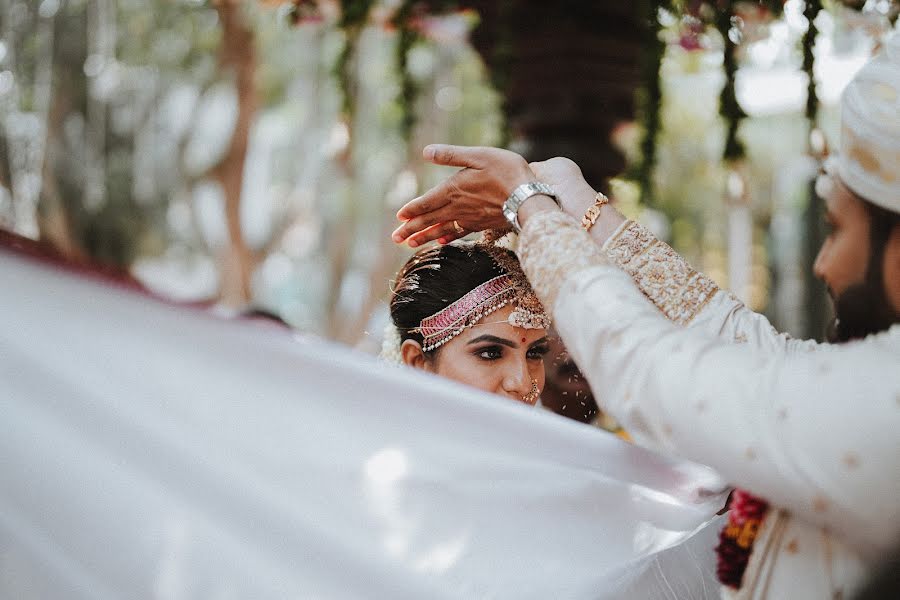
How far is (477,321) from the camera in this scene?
229 cm

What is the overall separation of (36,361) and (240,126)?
25.0 feet


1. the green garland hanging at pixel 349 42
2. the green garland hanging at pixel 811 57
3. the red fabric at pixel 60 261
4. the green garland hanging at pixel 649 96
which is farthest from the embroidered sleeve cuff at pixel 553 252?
the green garland hanging at pixel 349 42

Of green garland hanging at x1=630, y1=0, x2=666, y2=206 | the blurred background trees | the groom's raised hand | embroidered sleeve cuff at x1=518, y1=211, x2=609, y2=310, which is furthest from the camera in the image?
the blurred background trees

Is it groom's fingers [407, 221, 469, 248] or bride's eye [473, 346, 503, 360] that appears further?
bride's eye [473, 346, 503, 360]

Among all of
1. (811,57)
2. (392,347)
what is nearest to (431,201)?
(392,347)

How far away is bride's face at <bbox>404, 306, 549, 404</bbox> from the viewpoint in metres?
2.26

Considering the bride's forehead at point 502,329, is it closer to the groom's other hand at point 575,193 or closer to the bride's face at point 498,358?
the bride's face at point 498,358

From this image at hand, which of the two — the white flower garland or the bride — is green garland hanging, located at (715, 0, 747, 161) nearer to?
the bride

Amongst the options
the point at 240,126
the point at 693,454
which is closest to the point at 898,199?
the point at 693,454

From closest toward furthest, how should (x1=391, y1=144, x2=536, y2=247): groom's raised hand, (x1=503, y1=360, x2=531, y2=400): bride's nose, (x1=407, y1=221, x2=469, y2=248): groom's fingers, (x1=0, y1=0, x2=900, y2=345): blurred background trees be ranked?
(x1=391, y1=144, x2=536, y2=247): groom's raised hand < (x1=407, y1=221, x2=469, y2=248): groom's fingers < (x1=503, y1=360, x2=531, y2=400): bride's nose < (x1=0, y1=0, x2=900, y2=345): blurred background trees

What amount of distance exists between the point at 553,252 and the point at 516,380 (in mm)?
952

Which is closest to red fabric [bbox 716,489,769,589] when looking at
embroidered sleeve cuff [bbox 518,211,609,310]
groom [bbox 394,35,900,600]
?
groom [bbox 394,35,900,600]

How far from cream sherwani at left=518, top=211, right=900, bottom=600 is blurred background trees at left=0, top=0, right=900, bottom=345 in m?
0.56

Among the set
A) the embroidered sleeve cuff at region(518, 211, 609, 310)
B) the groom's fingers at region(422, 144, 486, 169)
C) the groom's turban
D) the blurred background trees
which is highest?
the groom's turban
